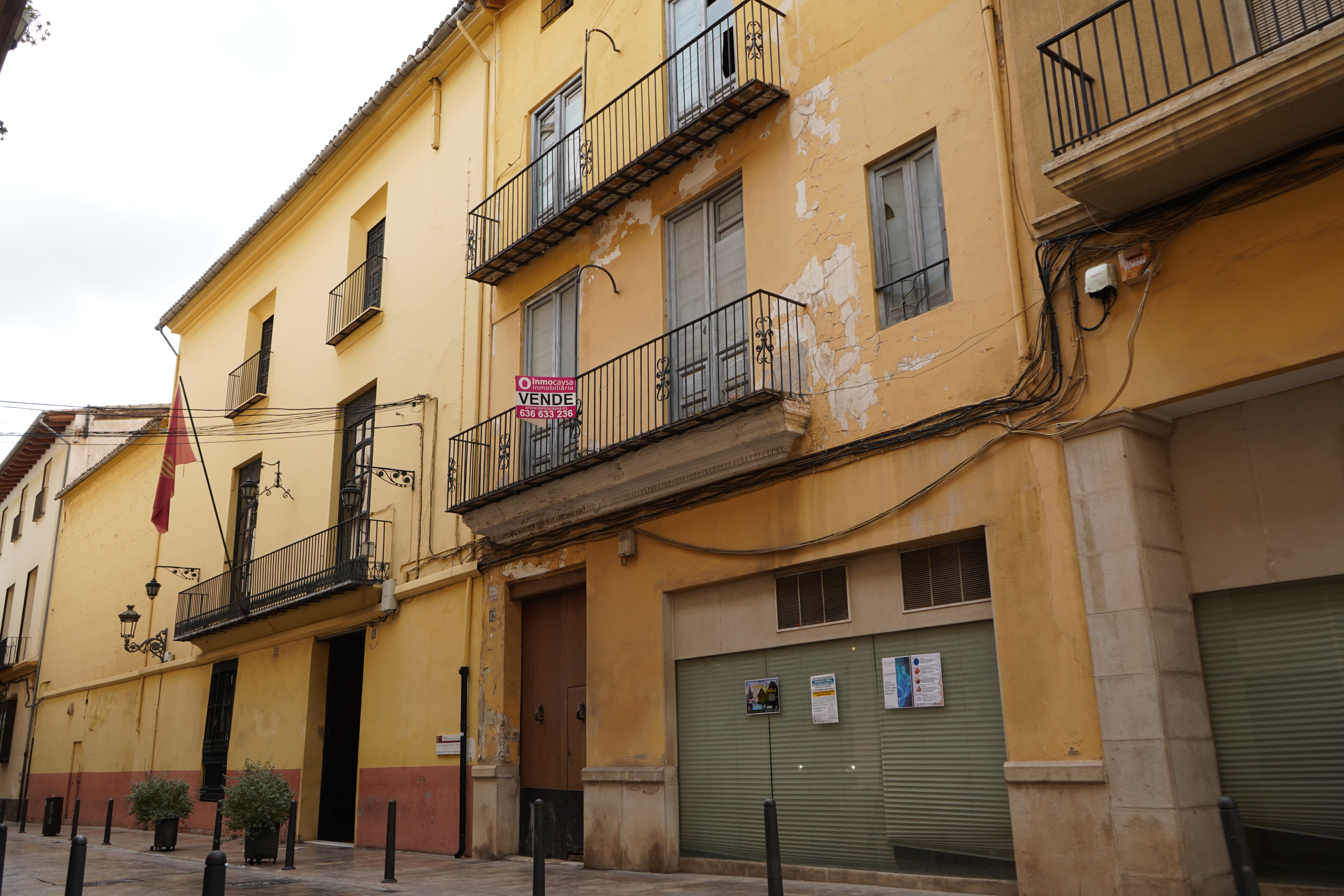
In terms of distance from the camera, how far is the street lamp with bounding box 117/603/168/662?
22375 millimetres

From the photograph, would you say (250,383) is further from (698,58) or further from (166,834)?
(698,58)

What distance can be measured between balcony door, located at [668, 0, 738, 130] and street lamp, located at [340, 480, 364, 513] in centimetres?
770

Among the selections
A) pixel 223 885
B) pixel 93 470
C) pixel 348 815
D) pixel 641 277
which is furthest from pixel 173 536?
pixel 223 885

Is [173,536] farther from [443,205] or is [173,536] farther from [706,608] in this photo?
[706,608]

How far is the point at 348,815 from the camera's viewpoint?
17109 mm

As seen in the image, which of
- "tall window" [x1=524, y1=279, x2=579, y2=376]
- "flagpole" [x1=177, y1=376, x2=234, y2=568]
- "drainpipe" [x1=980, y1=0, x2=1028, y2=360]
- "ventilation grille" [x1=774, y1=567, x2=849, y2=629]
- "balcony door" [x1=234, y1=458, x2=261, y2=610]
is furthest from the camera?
"flagpole" [x1=177, y1=376, x2=234, y2=568]

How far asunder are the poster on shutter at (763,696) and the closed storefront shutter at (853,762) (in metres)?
0.05

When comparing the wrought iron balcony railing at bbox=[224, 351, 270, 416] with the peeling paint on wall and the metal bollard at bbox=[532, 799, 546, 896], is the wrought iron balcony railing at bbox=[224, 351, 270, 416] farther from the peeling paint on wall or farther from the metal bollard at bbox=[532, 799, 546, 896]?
the metal bollard at bbox=[532, 799, 546, 896]

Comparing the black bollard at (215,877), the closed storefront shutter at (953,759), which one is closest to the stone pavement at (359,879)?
the closed storefront shutter at (953,759)

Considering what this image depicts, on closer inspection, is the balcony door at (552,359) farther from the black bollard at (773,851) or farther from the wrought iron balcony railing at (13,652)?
the wrought iron balcony railing at (13,652)

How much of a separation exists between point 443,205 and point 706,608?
882 cm

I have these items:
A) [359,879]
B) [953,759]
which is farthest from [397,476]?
[953,759]

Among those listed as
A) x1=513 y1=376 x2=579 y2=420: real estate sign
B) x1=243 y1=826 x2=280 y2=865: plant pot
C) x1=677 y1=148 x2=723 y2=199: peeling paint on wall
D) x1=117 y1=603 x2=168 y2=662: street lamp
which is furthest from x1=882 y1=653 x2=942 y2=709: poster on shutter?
x1=117 y1=603 x2=168 y2=662: street lamp

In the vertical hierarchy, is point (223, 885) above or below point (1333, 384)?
below
